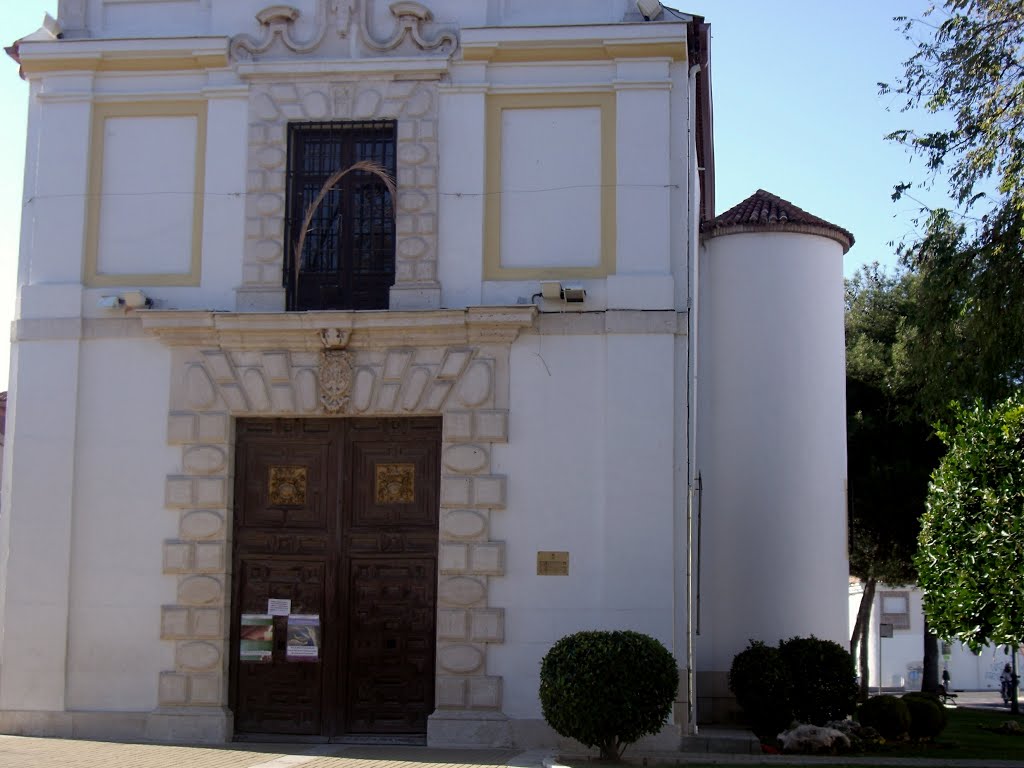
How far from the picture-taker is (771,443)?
722 inches

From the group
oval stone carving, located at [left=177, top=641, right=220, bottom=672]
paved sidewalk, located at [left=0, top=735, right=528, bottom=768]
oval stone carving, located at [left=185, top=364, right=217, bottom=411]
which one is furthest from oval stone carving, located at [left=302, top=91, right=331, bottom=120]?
paved sidewalk, located at [left=0, top=735, right=528, bottom=768]

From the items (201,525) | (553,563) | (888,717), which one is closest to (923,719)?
(888,717)

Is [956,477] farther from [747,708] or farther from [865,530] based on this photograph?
[865,530]

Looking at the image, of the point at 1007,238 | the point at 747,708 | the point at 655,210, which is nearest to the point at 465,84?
the point at 655,210

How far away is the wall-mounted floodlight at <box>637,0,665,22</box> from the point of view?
1571 centimetres

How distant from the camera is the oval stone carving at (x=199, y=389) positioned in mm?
15617

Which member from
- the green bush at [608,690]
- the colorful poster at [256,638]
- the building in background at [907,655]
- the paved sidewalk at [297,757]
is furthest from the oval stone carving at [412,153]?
the building in background at [907,655]

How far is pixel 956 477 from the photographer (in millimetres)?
11734

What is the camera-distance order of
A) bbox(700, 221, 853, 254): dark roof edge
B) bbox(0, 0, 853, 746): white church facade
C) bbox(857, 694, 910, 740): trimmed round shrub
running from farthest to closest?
1. bbox(700, 221, 853, 254): dark roof edge
2. bbox(857, 694, 910, 740): trimmed round shrub
3. bbox(0, 0, 853, 746): white church facade

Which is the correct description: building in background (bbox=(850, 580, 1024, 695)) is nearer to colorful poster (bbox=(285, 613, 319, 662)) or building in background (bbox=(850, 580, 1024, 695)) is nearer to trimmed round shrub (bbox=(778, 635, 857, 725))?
trimmed round shrub (bbox=(778, 635, 857, 725))

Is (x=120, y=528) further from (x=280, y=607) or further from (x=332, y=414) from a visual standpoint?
(x=332, y=414)

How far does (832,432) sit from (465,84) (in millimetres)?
7202

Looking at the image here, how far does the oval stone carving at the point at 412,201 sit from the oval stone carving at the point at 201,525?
424 centimetres

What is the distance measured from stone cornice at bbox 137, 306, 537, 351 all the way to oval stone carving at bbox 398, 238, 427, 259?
85cm
